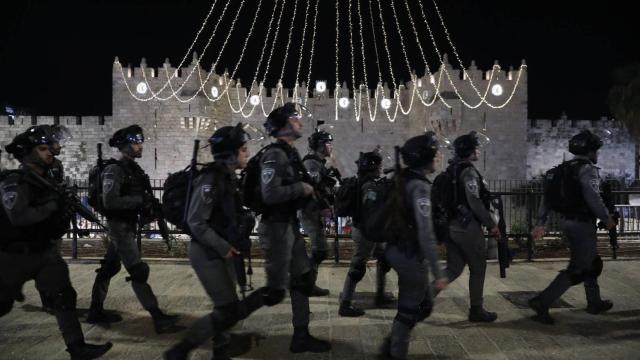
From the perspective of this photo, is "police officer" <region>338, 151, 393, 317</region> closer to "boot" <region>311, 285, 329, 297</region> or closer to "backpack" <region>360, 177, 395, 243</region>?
"boot" <region>311, 285, 329, 297</region>

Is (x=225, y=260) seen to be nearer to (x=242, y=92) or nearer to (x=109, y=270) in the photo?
(x=109, y=270)

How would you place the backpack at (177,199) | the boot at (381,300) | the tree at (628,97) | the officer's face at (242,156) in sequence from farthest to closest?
the tree at (628,97)
the boot at (381,300)
the officer's face at (242,156)
the backpack at (177,199)

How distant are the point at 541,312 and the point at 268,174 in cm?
299

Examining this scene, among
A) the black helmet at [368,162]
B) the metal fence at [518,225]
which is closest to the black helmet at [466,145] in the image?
the black helmet at [368,162]

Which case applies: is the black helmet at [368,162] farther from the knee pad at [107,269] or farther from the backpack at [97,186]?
the knee pad at [107,269]

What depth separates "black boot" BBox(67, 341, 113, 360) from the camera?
3.60 m

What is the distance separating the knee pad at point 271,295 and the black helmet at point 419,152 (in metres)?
1.34

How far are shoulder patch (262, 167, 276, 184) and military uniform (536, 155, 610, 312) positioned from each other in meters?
2.92

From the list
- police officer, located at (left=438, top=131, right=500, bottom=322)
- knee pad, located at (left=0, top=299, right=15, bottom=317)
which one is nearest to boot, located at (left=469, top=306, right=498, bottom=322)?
police officer, located at (left=438, top=131, right=500, bottom=322)

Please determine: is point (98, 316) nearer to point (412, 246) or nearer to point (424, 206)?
point (412, 246)

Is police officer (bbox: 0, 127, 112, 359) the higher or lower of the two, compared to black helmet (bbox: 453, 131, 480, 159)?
lower

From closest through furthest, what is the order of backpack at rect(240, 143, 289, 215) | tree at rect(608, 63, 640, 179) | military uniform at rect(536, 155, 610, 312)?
backpack at rect(240, 143, 289, 215) < military uniform at rect(536, 155, 610, 312) < tree at rect(608, 63, 640, 179)

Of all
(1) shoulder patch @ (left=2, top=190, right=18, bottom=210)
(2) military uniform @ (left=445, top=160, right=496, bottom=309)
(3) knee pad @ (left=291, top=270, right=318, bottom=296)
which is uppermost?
(1) shoulder patch @ (left=2, top=190, right=18, bottom=210)

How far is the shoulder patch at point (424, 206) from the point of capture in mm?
3299
